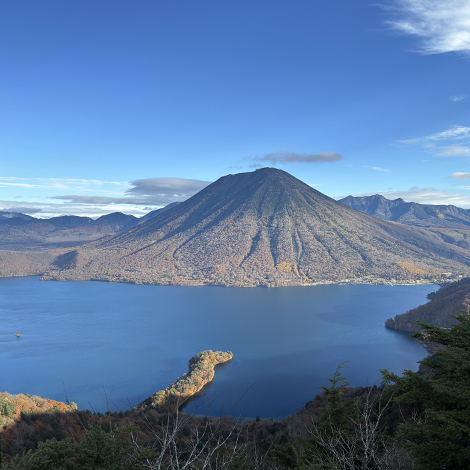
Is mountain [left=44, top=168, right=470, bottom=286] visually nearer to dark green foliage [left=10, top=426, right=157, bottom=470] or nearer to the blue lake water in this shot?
the blue lake water

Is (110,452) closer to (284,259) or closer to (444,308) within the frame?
(444,308)

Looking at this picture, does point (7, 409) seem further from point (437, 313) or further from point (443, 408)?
point (437, 313)

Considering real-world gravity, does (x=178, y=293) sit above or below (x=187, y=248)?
below

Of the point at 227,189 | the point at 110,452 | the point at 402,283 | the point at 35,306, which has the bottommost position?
the point at 35,306

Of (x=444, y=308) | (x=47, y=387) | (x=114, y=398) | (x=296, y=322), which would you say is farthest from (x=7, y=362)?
(x=444, y=308)

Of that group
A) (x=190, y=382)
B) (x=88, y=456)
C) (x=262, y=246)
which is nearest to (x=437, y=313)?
(x=190, y=382)

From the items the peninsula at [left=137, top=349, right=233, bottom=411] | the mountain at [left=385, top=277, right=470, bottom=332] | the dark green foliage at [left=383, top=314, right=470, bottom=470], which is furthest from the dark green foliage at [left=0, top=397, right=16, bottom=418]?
the mountain at [left=385, top=277, right=470, bottom=332]
